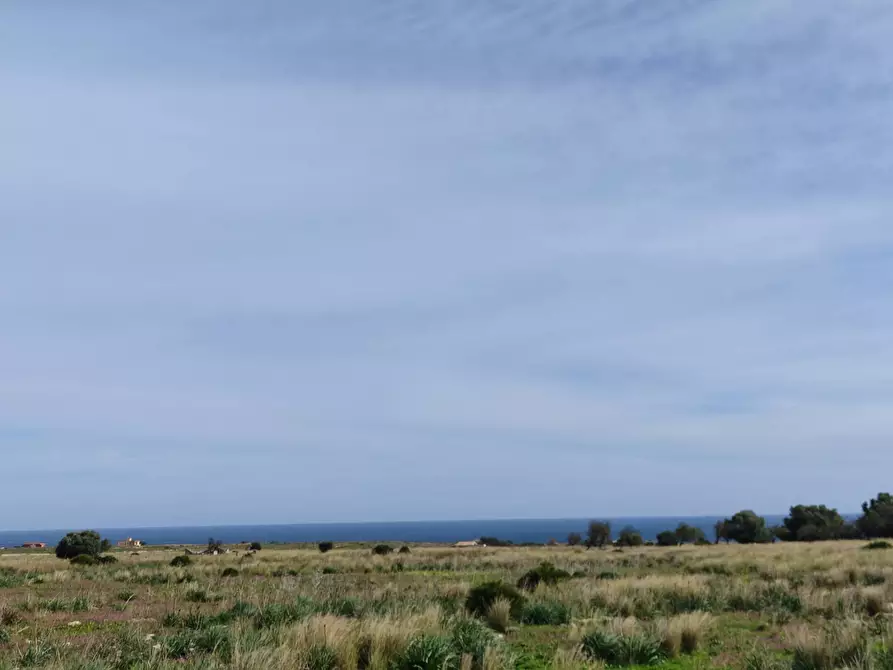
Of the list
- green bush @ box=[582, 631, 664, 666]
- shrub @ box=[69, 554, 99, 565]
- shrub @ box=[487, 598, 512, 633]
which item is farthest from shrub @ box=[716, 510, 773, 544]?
green bush @ box=[582, 631, 664, 666]

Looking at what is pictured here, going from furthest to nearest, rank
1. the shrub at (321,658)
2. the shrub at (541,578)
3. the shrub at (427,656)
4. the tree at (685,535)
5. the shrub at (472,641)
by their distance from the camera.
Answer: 1. the tree at (685,535)
2. the shrub at (541,578)
3. the shrub at (472,641)
4. the shrub at (321,658)
5. the shrub at (427,656)

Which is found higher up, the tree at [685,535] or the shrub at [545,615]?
the shrub at [545,615]

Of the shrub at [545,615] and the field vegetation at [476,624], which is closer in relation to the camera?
the field vegetation at [476,624]

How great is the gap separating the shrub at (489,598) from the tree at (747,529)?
7525 cm

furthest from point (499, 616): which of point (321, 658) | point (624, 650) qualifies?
point (321, 658)

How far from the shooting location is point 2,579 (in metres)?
27.6

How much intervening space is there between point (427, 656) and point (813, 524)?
279 feet

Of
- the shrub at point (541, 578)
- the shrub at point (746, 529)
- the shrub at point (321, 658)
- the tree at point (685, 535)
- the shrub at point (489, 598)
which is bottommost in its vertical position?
the tree at point (685, 535)

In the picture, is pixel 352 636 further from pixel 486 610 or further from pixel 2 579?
pixel 2 579

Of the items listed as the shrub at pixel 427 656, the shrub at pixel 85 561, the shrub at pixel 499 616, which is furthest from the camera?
the shrub at pixel 85 561

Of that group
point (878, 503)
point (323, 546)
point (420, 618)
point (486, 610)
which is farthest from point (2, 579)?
point (878, 503)

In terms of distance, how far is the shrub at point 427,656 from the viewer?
28.5ft

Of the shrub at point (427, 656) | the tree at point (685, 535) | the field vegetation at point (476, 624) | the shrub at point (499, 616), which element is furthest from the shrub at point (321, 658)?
the tree at point (685, 535)

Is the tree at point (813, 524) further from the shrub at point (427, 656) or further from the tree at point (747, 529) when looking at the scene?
the shrub at point (427, 656)
